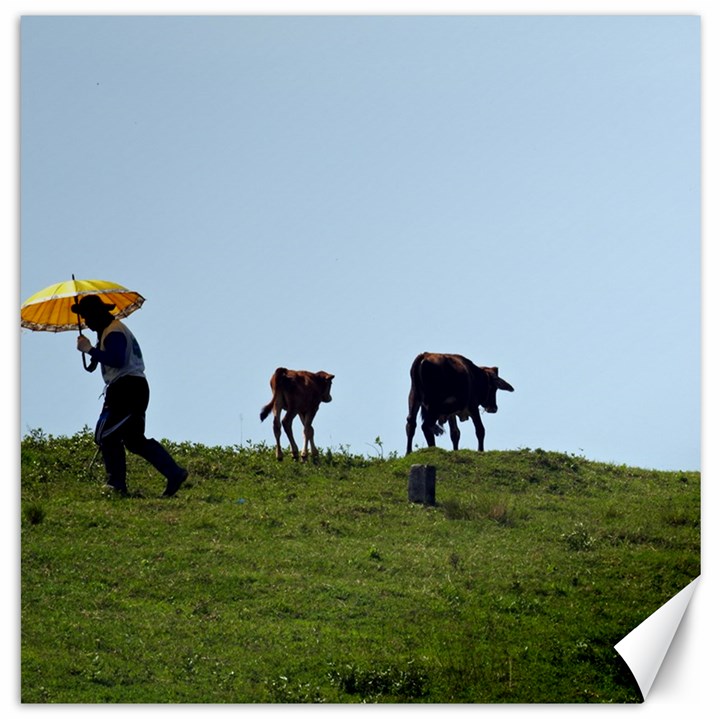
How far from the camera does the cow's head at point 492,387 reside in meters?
12.7

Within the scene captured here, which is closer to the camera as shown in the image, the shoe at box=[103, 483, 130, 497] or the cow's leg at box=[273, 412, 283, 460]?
the shoe at box=[103, 483, 130, 497]

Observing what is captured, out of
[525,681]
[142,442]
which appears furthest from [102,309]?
[525,681]

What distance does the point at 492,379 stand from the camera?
44.6 feet

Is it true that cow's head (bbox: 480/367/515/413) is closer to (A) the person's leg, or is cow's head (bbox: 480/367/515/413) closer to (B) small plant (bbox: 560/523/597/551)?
(B) small plant (bbox: 560/523/597/551)

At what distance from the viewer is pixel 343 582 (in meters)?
11.2

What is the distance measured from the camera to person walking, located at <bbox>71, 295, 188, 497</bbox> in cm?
1218

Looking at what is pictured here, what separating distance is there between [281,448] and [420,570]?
4.31m

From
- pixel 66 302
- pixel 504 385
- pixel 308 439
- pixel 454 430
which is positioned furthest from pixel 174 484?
pixel 454 430

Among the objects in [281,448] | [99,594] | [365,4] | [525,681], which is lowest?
[525,681]

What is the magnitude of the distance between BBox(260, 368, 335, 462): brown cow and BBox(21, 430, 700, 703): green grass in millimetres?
1162

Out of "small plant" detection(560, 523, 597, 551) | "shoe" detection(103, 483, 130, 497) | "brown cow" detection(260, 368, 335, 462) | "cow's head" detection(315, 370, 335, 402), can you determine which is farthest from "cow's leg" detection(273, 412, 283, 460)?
"small plant" detection(560, 523, 597, 551)

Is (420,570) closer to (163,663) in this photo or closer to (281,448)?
(163,663)

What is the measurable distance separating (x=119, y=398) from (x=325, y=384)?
222cm

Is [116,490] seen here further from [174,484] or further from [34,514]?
[34,514]
